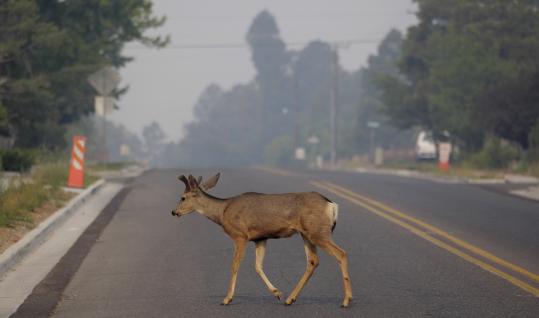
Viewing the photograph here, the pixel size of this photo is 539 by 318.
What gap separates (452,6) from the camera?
63375mm

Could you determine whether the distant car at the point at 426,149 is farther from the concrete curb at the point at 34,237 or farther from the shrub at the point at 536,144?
the concrete curb at the point at 34,237

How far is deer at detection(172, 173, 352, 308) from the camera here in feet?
32.1

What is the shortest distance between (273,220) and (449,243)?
20.5 feet

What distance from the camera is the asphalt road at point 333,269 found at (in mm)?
9883

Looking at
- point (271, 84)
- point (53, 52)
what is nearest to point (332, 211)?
point (53, 52)

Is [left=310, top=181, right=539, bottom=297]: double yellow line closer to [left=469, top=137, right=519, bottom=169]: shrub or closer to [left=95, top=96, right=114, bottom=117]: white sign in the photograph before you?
[left=95, top=96, right=114, bottom=117]: white sign

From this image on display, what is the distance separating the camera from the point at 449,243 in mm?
15531

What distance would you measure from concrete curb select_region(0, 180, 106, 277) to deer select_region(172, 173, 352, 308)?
3370 millimetres

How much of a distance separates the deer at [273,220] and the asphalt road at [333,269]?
0.36m

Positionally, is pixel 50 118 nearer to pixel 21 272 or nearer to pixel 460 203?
pixel 460 203

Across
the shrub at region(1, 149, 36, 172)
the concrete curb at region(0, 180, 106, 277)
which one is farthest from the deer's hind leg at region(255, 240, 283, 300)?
the shrub at region(1, 149, 36, 172)

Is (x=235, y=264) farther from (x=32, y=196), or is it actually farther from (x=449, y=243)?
(x=32, y=196)

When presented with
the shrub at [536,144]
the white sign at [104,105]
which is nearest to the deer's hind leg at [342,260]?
the white sign at [104,105]

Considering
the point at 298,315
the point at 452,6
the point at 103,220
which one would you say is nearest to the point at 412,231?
the point at 103,220
